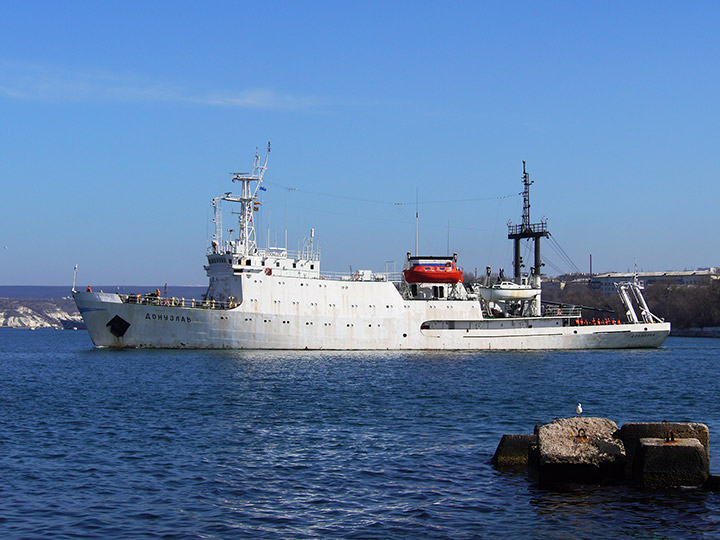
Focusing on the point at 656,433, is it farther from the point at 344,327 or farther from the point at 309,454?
the point at 344,327

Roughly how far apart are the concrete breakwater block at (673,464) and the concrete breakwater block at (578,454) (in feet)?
2.04

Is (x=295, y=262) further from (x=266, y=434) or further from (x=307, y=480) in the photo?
(x=307, y=480)

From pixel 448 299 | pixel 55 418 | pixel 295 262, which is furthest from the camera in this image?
pixel 448 299

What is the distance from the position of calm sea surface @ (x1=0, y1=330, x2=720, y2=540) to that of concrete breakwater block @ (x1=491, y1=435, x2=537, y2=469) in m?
0.33

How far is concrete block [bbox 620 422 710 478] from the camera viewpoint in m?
14.6

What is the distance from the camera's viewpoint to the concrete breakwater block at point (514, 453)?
16203 mm

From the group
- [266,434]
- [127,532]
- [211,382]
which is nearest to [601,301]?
[211,382]

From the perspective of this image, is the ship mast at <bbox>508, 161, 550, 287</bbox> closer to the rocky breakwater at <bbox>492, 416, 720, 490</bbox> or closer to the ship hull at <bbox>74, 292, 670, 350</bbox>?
the ship hull at <bbox>74, 292, 670, 350</bbox>

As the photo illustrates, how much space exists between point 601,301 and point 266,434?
11876 centimetres

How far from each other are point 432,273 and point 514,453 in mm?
33096

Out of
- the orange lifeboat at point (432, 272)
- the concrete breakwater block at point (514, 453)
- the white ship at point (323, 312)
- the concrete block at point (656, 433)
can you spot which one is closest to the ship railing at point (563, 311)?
the white ship at point (323, 312)

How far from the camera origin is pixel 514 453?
1628 cm

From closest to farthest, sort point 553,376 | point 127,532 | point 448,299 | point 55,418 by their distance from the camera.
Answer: point 127,532
point 55,418
point 553,376
point 448,299

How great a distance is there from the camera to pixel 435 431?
66.6ft
